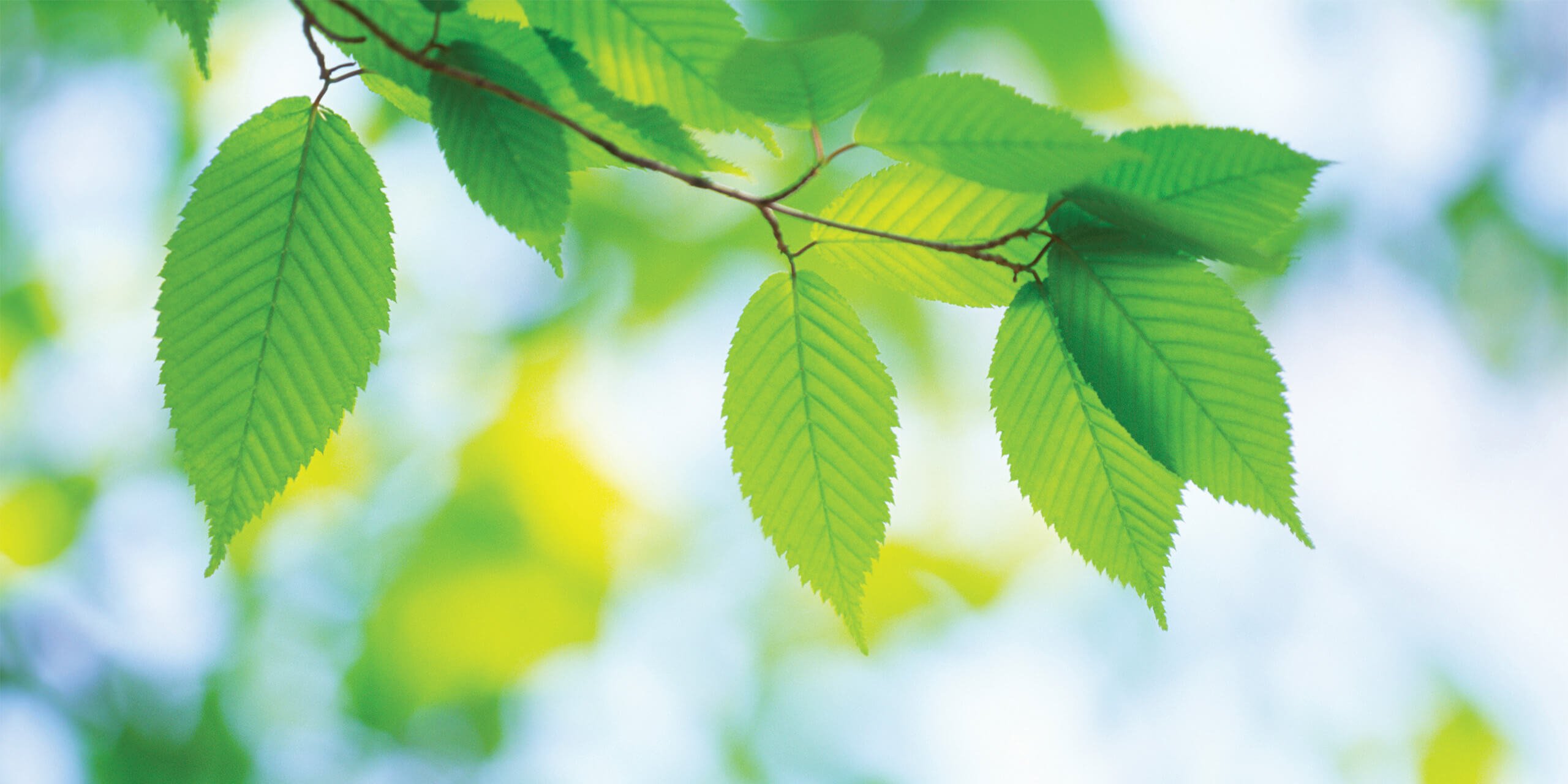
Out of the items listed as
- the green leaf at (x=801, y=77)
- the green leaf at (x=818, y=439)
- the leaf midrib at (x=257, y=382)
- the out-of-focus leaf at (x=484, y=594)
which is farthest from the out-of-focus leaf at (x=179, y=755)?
the green leaf at (x=801, y=77)

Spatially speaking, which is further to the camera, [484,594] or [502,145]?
[484,594]

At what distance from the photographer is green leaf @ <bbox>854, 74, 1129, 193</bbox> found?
49 centimetres

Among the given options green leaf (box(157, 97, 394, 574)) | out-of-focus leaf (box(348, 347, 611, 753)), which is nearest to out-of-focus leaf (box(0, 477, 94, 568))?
out-of-focus leaf (box(348, 347, 611, 753))

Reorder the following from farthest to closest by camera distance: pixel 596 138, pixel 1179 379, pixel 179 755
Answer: pixel 179 755 < pixel 1179 379 < pixel 596 138

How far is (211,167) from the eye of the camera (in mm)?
564

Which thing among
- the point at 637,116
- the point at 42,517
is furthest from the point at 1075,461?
the point at 42,517

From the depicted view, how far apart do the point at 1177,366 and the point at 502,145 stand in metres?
0.40

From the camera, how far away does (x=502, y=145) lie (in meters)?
0.52

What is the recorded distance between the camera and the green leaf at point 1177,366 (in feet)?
1.81

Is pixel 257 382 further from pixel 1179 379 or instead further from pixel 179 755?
pixel 179 755

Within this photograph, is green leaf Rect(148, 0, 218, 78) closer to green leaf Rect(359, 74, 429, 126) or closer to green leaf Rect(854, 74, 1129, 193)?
green leaf Rect(359, 74, 429, 126)

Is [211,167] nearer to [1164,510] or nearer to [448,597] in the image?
[1164,510]

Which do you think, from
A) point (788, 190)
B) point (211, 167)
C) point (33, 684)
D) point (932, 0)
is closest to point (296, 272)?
point (211, 167)

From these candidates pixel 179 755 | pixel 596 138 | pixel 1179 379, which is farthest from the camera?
pixel 179 755
